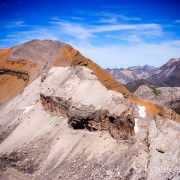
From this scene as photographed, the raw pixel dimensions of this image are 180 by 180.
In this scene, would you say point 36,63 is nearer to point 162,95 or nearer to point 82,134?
point 82,134

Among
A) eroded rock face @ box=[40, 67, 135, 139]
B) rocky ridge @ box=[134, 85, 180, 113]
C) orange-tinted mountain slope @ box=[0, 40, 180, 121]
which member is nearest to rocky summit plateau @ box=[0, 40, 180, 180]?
eroded rock face @ box=[40, 67, 135, 139]

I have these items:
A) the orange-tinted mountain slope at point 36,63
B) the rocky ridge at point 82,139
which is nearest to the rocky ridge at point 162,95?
the orange-tinted mountain slope at point 36,63

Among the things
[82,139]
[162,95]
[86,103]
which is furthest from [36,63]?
[162,95]

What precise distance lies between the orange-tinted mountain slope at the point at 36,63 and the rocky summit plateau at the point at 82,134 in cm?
963

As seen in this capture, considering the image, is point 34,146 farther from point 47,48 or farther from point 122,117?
point 47,48

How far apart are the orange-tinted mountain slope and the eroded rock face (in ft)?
43.4

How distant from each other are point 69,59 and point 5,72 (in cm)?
1406

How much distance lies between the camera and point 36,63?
64688mm

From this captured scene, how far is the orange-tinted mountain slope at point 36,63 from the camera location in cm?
6044

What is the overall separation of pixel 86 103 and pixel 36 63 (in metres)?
29.1

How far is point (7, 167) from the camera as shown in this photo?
121 ft

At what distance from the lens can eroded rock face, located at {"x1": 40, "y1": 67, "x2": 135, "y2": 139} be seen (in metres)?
33.8

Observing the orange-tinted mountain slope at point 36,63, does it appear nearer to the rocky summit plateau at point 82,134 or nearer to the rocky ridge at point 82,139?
the rocky summit plateau at point 82,134

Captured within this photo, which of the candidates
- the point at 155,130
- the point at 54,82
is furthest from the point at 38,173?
the point at 54,82
